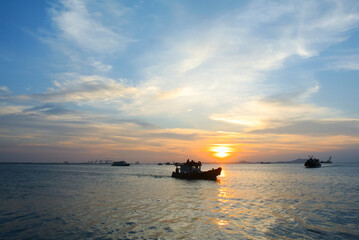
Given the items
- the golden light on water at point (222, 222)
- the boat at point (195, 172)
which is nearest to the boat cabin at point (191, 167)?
the boat at point (195, 172)

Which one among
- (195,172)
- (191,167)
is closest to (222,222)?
(195,172)

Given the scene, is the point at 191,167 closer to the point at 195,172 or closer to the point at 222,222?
the point at 195,172

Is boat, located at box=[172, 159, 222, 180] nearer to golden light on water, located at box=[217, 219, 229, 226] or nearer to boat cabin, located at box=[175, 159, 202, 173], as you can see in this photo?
boat cabin, located at box=[175, 159, 202, 173]

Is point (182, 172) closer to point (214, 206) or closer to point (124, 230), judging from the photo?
point (214, 206)

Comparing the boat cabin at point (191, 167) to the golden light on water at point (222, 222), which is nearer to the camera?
the golden light on water at point (222, 222)

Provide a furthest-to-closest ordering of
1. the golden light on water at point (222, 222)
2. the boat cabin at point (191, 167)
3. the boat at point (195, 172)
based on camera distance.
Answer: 1. the boat cabin at point (191, 167)
2. the boat at point (195, 172)
3. the golden light on water at point (222, 222)

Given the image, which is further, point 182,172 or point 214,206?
point 182,172

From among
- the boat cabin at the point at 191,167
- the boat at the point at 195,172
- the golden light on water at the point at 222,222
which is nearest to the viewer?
the golden light on water at the point at 222,222

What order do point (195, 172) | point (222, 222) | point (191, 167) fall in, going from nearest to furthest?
point (222, 222) → point (195, 172) → point (191, 167)

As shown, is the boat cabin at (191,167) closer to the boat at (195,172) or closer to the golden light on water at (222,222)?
the boat at (195,172)

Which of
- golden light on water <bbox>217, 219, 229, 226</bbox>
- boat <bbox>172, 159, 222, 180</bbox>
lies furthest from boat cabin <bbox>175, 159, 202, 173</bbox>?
golden light on water <bbox>217, 219, 229, 226</bbox>

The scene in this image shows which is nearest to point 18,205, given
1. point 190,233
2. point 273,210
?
point 190,233

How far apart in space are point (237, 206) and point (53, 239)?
16.8 metres

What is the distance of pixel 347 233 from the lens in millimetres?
15102
